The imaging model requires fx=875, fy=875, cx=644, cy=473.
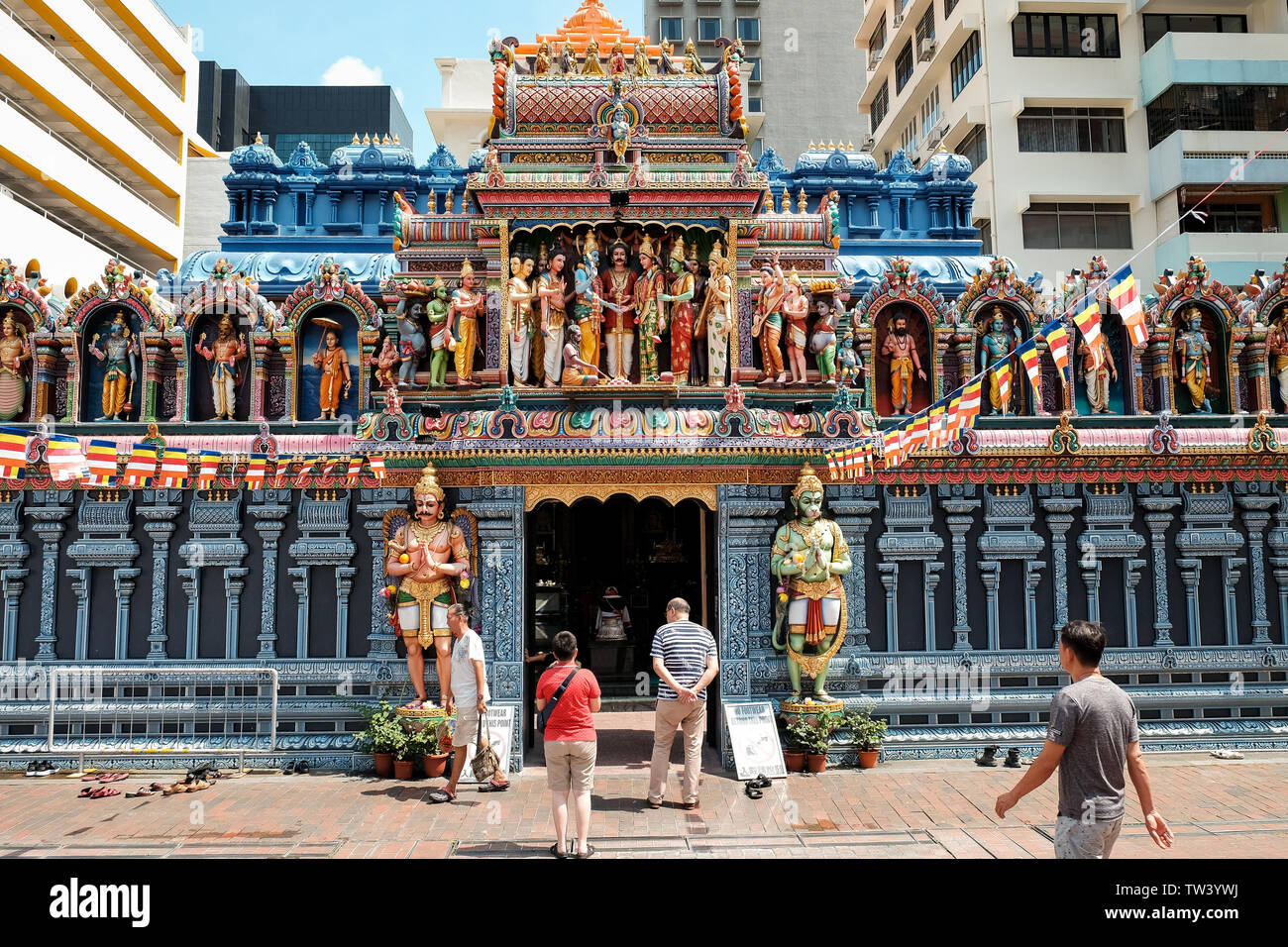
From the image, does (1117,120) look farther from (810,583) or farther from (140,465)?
(140,465)

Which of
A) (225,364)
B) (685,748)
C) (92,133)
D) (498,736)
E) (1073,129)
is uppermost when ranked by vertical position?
(1073,129)

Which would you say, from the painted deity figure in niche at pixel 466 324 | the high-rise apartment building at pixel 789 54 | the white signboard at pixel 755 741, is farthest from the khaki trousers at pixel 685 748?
the high-rise apartment building at pixel 789 54

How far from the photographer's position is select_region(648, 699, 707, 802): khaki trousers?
9.16 metres

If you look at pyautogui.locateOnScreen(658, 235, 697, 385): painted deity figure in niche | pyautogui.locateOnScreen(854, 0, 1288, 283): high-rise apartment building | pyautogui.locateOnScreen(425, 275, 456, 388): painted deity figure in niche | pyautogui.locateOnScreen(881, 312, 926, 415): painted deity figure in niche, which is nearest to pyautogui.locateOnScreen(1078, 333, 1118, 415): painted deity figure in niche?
pyautogui.locateOnScreen(881, 312, 926, 415): painted deity figure in niche

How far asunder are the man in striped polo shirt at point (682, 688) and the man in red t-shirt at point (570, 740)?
1610 mm

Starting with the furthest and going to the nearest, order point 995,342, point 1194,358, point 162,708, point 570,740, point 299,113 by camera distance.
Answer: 1. point 299,113
2. point 995,342
3. point 1194,358
4. point 162,708
5. point 570,740

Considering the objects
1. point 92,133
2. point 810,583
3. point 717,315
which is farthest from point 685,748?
point 92,133

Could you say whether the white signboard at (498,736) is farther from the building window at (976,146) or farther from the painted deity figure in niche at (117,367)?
the building window at (976,146)

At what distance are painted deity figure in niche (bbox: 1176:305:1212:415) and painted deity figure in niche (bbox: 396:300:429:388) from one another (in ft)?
36.4

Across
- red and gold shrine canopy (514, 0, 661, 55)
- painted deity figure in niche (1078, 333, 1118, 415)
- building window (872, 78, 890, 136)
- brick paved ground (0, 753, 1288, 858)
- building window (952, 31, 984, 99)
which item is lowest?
brick paved ground (0, 753, 1288, 858)

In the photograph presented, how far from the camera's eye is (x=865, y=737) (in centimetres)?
1099

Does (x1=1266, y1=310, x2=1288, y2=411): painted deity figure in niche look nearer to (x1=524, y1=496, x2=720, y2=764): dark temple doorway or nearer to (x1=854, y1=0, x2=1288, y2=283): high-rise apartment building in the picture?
(x1=524, y1=496, x2=720, y2=764): dark temple doorway

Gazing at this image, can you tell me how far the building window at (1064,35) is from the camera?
1144 inches

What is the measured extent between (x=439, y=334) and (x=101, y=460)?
4.39m
